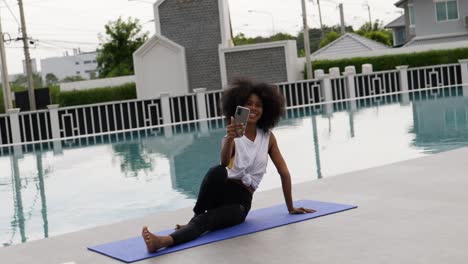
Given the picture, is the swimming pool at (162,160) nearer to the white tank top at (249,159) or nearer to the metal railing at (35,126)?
the metal railing at (35,126)

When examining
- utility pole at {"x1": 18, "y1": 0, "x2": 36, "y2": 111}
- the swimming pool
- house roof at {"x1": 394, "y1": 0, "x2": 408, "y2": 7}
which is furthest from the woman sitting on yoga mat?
house roof at {"x1": 394, "y1": 0, "x2": 408, "y2": 7}

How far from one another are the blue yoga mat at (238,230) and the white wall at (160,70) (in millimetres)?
26381

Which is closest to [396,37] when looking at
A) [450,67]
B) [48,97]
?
[450,67]

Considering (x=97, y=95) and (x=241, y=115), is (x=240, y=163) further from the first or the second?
(x=97, y=95)

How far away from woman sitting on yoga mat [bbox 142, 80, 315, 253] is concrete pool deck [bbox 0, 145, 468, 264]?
33 cm

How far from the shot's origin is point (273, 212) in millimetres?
6684

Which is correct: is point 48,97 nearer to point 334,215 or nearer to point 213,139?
point 213,139

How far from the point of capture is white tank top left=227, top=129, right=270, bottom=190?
20.0ft

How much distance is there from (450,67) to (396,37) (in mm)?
32271

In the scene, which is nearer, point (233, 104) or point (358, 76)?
point (233, 104)

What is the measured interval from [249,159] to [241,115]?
1.99ft

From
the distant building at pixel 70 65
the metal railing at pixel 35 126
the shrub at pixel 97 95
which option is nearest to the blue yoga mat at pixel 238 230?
the metal railing at pixel 35 126

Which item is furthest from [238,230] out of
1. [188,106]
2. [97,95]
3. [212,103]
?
[97,95]

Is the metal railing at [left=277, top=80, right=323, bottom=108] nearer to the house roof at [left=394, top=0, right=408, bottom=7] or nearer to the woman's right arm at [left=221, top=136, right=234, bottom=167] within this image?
the woman's right arm at [left=221, top=136, right=234, bottom=167]
